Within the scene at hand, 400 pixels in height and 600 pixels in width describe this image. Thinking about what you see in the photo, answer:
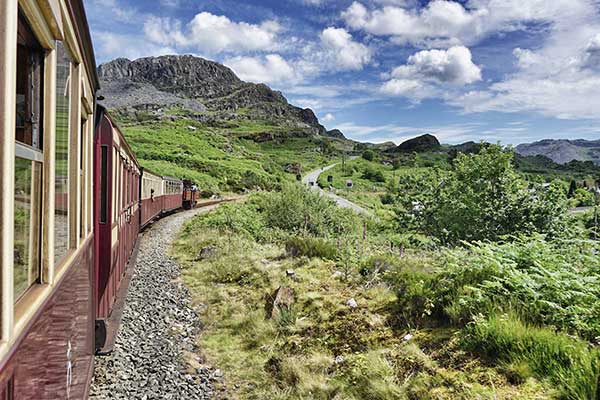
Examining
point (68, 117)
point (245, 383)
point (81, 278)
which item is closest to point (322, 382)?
point (245, 383)

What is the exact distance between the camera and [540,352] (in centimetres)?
390

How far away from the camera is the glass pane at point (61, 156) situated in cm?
204

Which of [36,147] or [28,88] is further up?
[28,88]

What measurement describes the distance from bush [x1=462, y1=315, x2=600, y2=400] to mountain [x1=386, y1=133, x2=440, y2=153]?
154m

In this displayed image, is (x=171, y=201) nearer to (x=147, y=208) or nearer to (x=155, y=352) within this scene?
(x=147, y=208)

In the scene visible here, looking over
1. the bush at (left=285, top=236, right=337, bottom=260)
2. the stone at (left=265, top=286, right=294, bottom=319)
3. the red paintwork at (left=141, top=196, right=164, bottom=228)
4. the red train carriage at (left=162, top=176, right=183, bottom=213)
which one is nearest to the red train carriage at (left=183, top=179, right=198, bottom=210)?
the red train carriage at (left=162, top=176, right=183, bottom=213)

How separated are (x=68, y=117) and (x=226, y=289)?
6943mm

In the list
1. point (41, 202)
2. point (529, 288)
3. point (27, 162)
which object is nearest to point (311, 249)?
point (529, 288)

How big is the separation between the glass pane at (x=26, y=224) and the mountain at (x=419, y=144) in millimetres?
157147

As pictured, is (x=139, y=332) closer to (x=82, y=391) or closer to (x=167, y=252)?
(x=82, y=391)

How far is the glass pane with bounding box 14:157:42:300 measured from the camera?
1.49m

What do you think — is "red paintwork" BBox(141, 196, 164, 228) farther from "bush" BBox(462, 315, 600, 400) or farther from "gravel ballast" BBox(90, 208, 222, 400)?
"bush" BBox(462, 315, 600, 400)

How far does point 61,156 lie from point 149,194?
1421cm

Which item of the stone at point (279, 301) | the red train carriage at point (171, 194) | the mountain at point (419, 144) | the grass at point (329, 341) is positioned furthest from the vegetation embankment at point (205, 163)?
the mountain at point (419, 144)
